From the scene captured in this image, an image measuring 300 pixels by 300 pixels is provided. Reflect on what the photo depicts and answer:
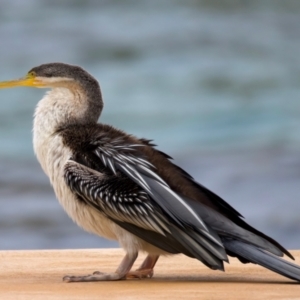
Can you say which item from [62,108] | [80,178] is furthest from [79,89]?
[80,178]

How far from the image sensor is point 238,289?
411 centimetres

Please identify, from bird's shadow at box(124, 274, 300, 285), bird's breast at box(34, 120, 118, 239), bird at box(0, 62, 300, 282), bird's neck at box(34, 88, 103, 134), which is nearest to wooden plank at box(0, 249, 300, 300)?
bird's shadow at box(124, 274, 300, 285)

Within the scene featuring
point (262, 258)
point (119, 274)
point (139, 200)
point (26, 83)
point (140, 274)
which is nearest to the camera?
point (262, 258)

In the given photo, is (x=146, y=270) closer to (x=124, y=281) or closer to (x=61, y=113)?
(x=124, y=281)

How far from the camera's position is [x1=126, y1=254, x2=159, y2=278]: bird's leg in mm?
4586

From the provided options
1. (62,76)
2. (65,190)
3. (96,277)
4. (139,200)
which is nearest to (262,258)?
(139,200)

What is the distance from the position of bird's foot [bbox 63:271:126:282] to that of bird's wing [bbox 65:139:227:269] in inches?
8.5

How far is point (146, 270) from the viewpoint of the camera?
462cm

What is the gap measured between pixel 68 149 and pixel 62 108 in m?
0.28

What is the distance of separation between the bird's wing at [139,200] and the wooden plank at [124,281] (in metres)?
0.17

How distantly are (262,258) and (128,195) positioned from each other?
63 centimetres

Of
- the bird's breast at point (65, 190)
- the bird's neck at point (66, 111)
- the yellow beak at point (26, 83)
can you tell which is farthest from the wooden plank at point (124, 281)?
the yellow beak at point (26, 83)

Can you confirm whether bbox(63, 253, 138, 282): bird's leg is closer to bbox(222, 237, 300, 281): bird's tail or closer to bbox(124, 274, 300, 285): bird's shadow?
bbox(124, 274, 300, 285): bird's shadow

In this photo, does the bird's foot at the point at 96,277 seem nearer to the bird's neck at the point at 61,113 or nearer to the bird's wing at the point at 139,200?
Result: the bird's wing at the point at 139,200
